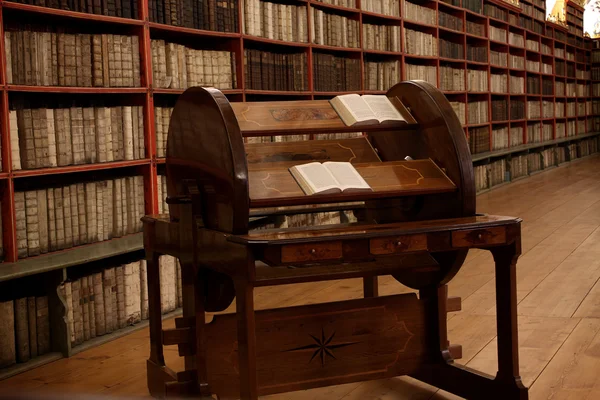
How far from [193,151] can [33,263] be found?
1.07 metres

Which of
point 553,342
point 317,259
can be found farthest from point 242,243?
point 553,342

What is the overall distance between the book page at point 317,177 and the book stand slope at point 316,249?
0.03m

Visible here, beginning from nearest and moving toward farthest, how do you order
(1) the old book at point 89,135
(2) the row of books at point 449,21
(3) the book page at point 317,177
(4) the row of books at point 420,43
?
(3) the book page at point 317,177 < (1) the old book at point 89,135 < (4) the row of books at point 420,43 < (2) the row of books at point 449,21

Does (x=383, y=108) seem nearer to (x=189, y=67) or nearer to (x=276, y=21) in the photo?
(x=189, y=67)

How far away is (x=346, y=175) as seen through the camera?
2.57 m

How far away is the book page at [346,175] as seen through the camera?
2520 mm

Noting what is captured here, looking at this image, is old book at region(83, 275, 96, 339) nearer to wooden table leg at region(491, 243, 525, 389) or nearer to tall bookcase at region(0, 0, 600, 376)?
tall bookcase at region(0, 0, 600, 376)

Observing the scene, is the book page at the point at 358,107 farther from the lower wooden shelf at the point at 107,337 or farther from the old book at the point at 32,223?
the lower wooden shelf at the point at 107,337

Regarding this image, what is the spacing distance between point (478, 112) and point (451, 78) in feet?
3.31

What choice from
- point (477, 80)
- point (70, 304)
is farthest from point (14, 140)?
point (477, 80)

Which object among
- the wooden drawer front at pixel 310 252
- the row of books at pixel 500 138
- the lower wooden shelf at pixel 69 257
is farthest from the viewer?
the row of books at pixel 500 138

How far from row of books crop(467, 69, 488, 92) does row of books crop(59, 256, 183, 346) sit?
628cm

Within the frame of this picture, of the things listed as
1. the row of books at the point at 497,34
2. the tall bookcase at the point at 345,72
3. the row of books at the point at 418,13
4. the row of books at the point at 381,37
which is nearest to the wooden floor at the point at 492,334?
the tall bookcase at the point at 345,72

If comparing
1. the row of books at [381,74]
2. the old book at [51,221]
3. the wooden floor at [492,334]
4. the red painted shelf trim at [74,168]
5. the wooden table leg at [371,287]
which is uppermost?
the row of books at [381,74]
